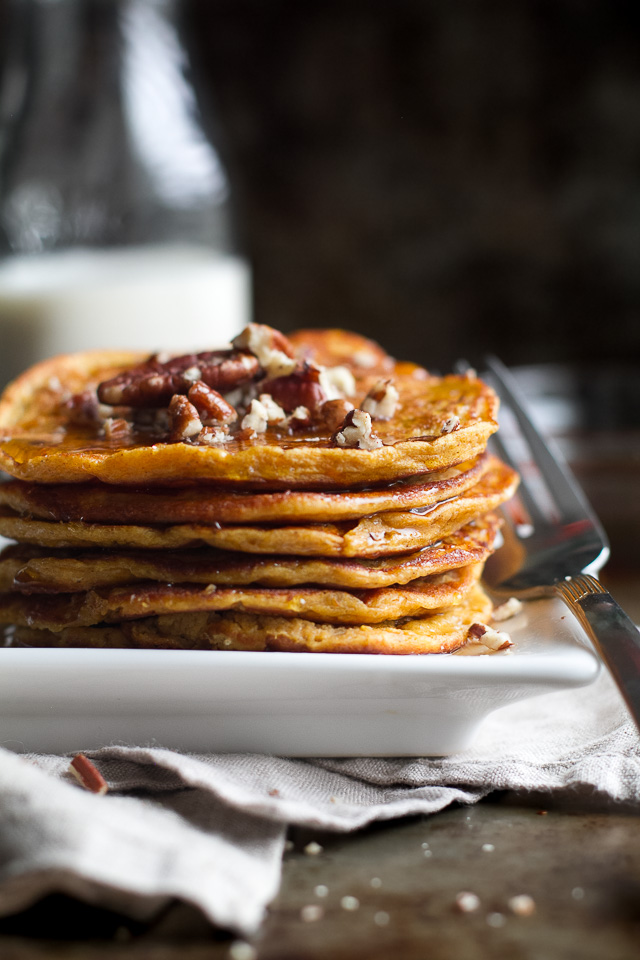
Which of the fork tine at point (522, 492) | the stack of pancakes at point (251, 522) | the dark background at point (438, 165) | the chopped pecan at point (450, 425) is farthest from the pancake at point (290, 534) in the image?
the dark background at point (438, 165)

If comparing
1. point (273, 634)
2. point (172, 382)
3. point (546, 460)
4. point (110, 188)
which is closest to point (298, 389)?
point (172, 382)

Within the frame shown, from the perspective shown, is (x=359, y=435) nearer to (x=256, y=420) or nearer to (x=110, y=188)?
(x=256, y=420)

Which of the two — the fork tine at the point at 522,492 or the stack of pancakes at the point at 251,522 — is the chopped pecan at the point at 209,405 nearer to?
the stack of pancakes at the point at 251,522

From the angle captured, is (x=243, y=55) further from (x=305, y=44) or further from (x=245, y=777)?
(x=245, y=777)

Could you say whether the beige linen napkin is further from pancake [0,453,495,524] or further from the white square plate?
pancake [0,453,495,524]

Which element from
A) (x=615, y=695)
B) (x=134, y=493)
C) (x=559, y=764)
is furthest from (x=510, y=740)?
(x=134, y=493)
